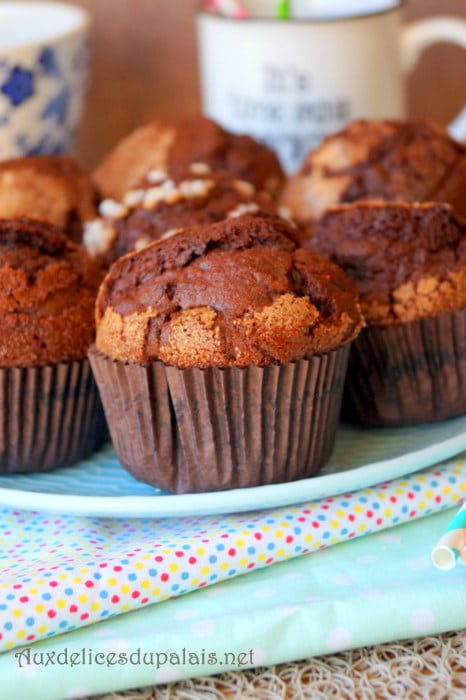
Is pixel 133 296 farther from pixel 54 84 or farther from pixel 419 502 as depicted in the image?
pixel 54 84

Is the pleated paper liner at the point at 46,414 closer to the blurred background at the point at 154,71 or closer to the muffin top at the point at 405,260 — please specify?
the muffin top at the point at 405,260

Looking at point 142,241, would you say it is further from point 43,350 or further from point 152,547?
point 152,547

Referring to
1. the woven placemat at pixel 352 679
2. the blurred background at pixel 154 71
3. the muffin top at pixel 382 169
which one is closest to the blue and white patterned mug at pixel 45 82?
the blurred background at pixel 154 71

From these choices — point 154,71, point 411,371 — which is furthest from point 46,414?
point 154,71

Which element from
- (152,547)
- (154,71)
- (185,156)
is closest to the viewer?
(152,547)

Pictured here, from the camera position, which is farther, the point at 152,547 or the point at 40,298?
the point at 40,298

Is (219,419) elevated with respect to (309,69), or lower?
lower

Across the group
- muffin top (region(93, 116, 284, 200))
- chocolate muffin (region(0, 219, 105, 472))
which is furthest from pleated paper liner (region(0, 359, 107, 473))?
muffin top (region(93, 116, 284, 200))
